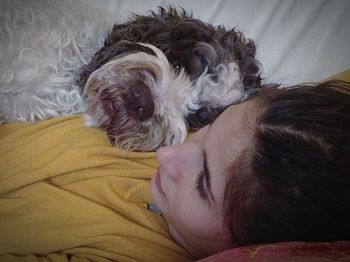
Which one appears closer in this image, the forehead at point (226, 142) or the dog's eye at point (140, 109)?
the forehead at point (226, 142)

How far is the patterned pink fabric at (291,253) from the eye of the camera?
2.00 ft

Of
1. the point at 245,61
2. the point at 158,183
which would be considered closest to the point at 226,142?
the point at 158,183

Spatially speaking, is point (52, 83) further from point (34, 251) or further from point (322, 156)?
point (322, 156)

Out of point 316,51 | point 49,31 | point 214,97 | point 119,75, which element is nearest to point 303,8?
point 316,51

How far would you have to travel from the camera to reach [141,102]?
122 cm

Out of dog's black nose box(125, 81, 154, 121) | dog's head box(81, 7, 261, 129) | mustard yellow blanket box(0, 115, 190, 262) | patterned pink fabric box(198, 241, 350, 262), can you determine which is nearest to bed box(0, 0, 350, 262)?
mustard yellow blanket box(0, 115, 190, 262)

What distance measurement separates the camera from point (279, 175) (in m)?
0.77

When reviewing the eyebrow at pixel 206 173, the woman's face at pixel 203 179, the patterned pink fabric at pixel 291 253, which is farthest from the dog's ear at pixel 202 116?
the patterned pink fabric at pixel 291 253

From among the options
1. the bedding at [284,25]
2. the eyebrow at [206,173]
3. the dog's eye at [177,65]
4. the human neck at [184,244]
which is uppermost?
the bedding at [284,25]

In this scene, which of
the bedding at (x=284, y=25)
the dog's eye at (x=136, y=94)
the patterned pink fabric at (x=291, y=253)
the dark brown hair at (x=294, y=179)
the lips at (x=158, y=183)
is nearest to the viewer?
the patterned pink fabric at (x=291, y=253)

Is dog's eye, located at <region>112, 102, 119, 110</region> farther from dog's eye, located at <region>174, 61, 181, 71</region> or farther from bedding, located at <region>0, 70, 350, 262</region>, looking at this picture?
dog's eye, located at <region>174, 61, 181, 71</region>

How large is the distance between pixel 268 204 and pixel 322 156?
13cm

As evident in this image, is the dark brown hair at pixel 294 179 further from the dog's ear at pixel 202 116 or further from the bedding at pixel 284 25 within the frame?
the bedding at pixel 284 25

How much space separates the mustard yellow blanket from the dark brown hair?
33 cm
